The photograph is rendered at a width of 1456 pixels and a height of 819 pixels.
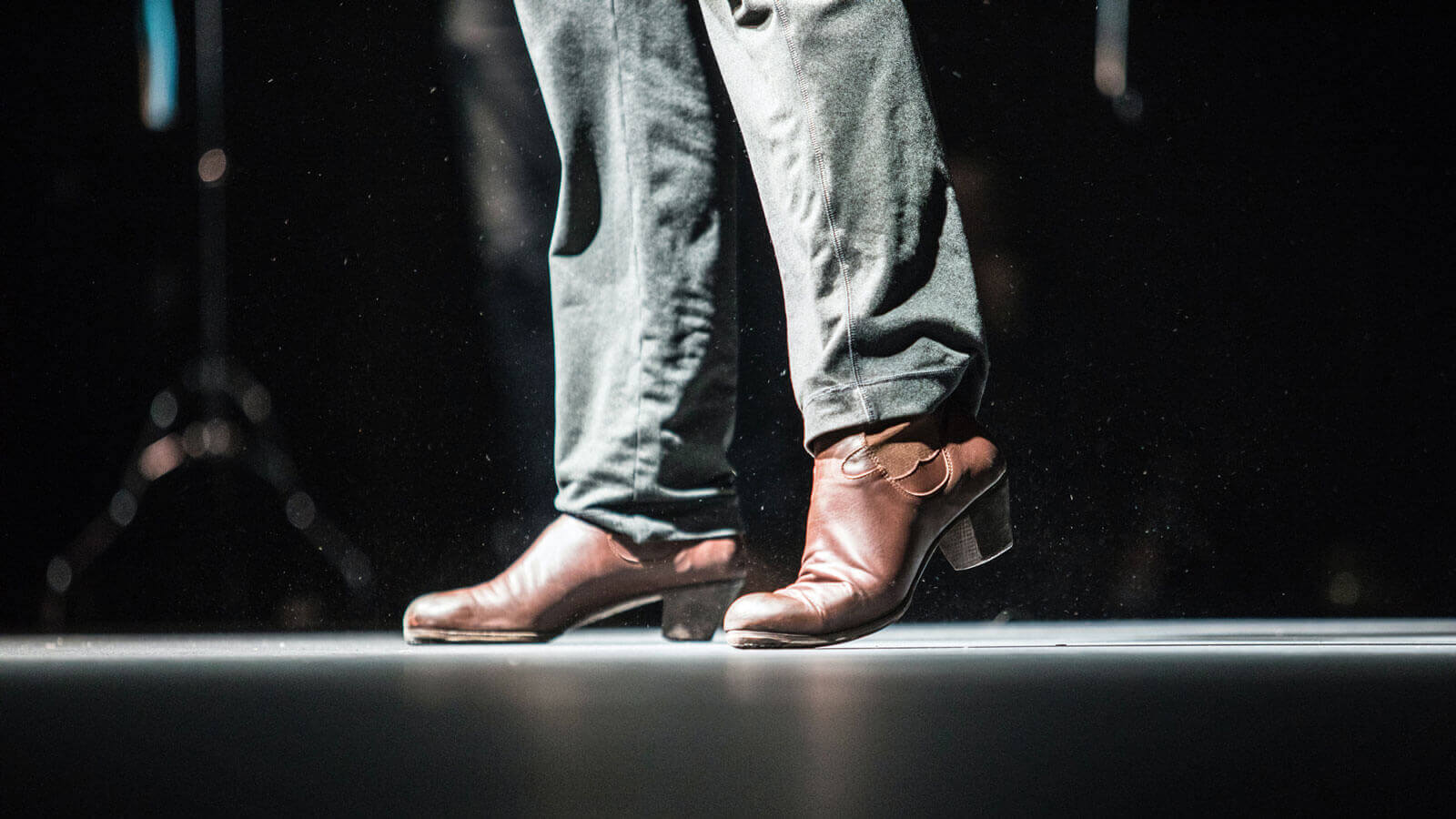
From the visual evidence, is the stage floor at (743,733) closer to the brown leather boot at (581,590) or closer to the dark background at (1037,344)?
the brown leather boot at (581,590)

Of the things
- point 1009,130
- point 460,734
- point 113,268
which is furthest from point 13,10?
point 460,734

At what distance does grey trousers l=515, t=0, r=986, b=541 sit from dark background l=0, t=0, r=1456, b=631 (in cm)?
22

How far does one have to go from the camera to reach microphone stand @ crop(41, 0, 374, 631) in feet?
4.13

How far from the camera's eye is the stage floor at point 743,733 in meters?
0.33

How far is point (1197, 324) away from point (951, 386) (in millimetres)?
480

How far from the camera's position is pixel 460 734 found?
448 mm

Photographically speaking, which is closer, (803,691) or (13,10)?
(803,691)

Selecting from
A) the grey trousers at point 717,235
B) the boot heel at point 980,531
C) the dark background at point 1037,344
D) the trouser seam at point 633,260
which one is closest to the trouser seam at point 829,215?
the grey trousers at point 717,235

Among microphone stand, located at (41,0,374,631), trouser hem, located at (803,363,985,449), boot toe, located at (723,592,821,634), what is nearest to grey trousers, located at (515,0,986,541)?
trouser hem, located at (803,363,985,449)

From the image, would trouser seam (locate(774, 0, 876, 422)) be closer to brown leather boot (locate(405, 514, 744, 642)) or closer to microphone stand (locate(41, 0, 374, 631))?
brown leather boot (locate(405, 514, 744, 642))

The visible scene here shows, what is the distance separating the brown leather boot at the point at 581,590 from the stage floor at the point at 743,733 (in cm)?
12

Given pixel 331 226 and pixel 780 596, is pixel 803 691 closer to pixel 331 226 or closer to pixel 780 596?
pixel 780 596

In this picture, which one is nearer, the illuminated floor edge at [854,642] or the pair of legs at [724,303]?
the pair of legs at [724,303]

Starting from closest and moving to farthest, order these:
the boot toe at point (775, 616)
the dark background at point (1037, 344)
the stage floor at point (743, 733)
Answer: the stage floor at point (743, 733) → the boot toe at point (775, 616) → the dark background at point (1037, 344)
